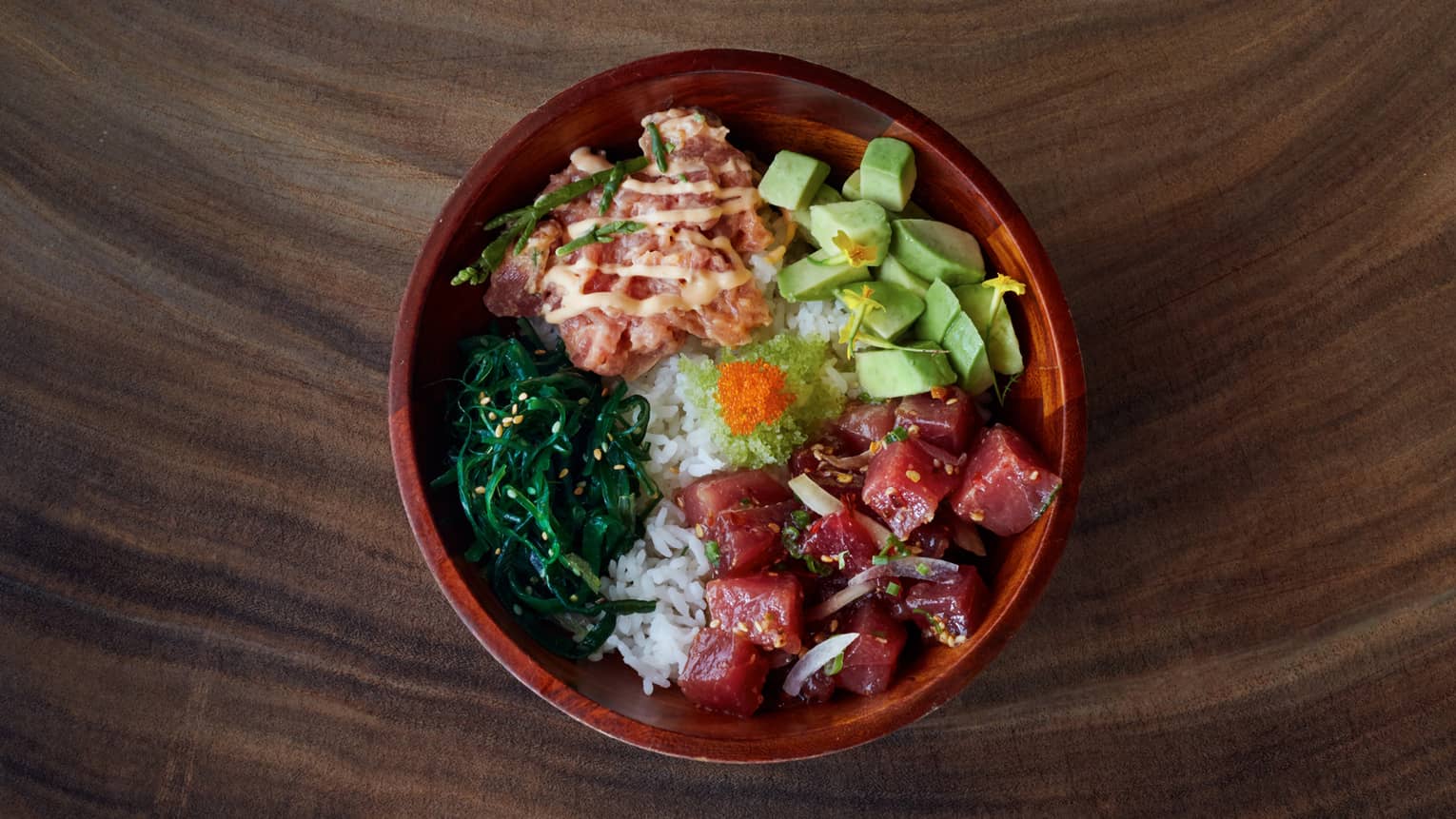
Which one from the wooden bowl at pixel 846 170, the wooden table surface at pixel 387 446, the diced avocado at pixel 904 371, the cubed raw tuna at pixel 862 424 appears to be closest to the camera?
the wooden bowl at pixel 846 170

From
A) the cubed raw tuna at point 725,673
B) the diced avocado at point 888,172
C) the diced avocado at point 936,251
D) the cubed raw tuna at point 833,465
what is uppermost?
the diced avocado at point 888,172

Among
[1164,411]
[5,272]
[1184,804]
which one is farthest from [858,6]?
[5,272]

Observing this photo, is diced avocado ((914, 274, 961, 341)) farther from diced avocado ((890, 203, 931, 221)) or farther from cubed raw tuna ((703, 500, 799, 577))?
cubed raw tuna ((703, 500, 799, 577))

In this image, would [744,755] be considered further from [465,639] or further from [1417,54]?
[1417,54]

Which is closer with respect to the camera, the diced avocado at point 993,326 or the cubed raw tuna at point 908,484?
the cubed raw tuna at point 908,484

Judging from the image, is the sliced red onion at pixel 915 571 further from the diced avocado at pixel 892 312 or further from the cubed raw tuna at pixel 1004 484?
the diced avocado at pixel 892 312

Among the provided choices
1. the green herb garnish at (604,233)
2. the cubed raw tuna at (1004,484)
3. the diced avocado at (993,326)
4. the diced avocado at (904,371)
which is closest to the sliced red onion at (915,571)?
the cubed raw tuna at (1004,484)
